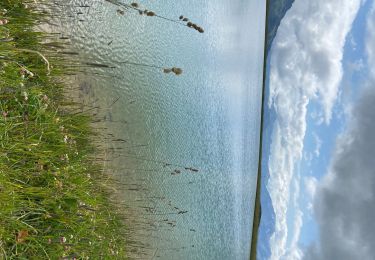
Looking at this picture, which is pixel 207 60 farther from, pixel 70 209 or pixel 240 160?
pixel 70 209

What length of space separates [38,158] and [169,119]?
5.06 metres

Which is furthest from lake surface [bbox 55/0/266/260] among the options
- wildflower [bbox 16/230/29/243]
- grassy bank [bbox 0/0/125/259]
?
wildflower [bbox 16/230/29/243]

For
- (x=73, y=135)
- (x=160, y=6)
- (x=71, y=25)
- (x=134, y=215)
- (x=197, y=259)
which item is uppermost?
(x=160, y=6)

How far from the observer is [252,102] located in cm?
2381

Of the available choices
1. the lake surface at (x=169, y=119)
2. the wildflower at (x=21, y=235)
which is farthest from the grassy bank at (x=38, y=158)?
Answer: the lake surface at (x=169, y=119)

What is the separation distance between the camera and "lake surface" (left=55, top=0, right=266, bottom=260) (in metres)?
6.16

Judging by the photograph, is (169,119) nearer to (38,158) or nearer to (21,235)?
(38,158)

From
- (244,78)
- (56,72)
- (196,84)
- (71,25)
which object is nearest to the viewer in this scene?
(56,72)

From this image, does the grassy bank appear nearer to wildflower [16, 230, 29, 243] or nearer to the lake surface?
wildflower [16, 230, 29, 243]

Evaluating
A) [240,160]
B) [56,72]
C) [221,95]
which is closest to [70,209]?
[56,72]

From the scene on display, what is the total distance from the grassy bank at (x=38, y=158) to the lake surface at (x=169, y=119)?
0.93 m

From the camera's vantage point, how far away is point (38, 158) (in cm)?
369

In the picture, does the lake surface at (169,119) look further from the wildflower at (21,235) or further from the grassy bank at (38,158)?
the wildflower at (21,235)

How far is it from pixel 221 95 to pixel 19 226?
1239 centimetres
